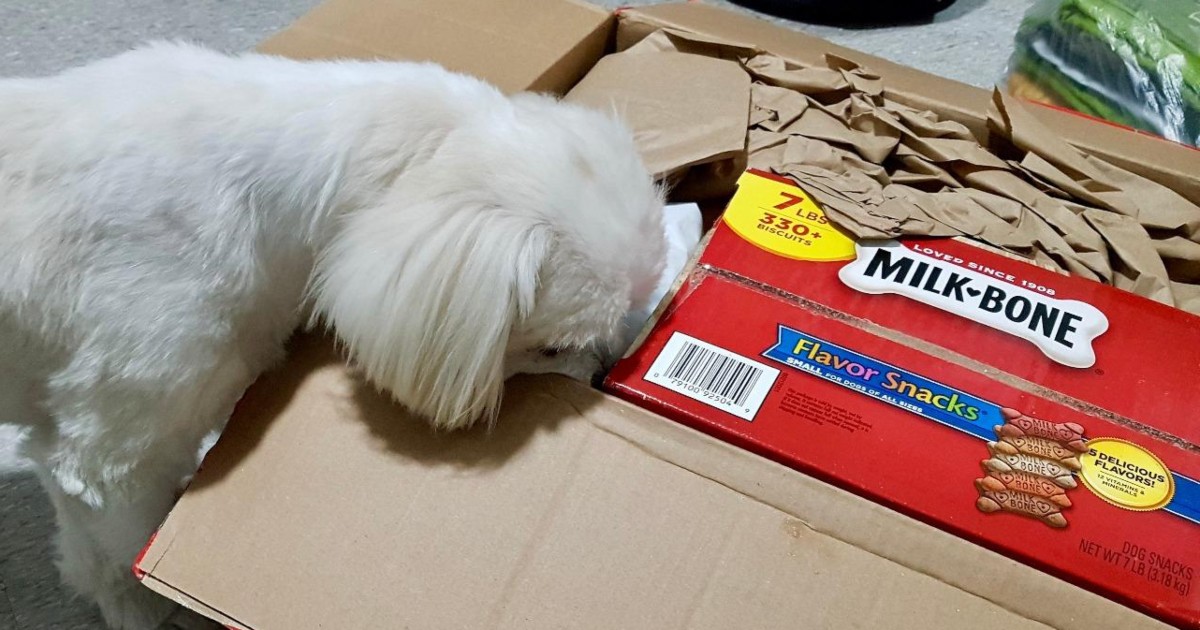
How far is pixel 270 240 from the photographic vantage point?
30.0 inches

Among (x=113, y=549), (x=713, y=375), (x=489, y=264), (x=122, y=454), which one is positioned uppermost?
(x=489, y=264)

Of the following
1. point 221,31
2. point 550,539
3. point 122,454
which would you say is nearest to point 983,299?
point 550,539

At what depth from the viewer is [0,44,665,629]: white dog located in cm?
70

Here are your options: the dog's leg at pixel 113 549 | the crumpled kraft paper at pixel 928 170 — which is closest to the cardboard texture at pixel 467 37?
the crumpled kraft paper at pixel 928 170

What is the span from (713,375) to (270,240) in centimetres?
39

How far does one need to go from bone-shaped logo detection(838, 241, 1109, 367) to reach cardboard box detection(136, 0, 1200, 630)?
0.82 ft

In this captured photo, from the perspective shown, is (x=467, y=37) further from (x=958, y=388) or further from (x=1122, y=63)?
(x=1122, y=63)

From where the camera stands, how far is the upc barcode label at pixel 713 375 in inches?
30.4

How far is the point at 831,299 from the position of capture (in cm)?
87

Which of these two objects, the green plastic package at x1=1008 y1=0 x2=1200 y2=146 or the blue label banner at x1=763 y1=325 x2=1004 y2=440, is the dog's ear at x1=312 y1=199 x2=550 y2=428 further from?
the green plastic package at x1=1008 y1=0 x2=1200 y2=146

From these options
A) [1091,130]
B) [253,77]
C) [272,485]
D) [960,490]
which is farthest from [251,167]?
[1091,130]

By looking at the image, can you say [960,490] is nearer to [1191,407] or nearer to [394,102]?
[1191,407]

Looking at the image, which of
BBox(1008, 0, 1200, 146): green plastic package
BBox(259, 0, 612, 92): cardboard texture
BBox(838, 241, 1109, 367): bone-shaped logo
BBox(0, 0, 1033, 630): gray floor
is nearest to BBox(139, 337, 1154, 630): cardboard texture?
BBox(838, 241, 1109, 367): bone-shaped logo

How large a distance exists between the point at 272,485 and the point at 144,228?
235mm
